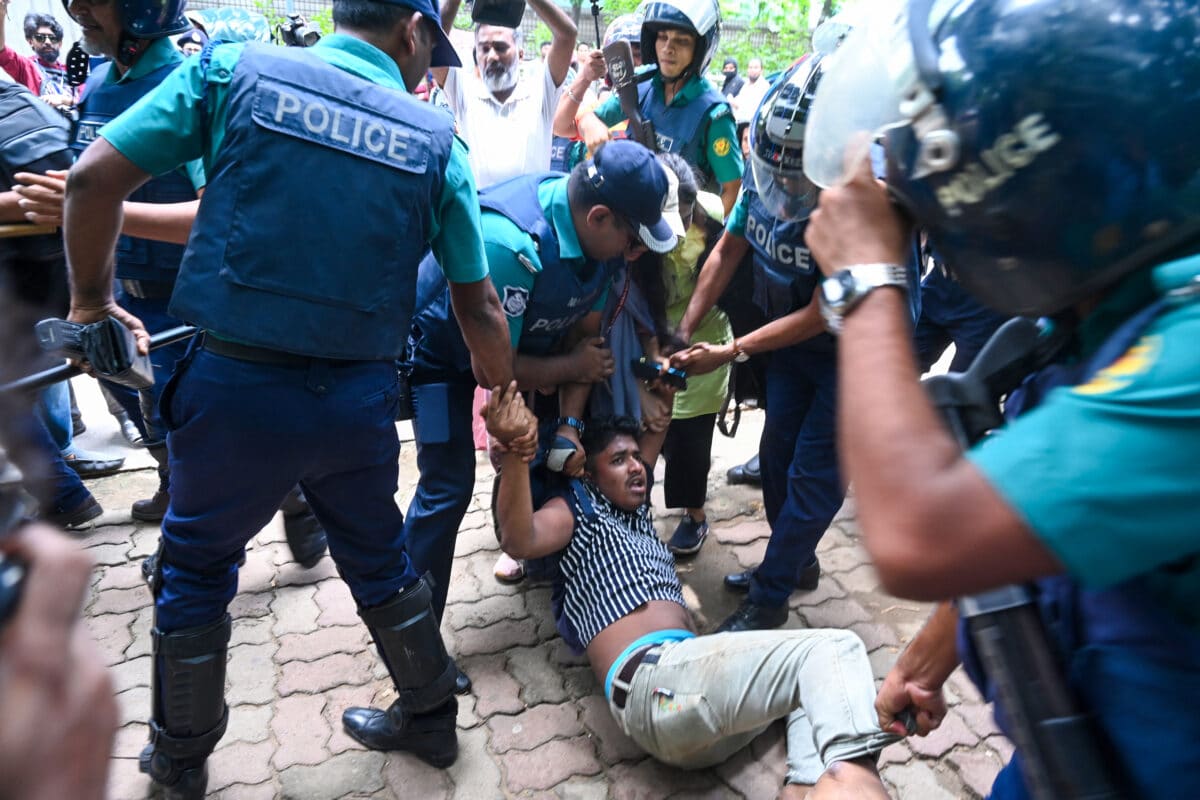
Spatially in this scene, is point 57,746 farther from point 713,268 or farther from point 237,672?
point 713,268

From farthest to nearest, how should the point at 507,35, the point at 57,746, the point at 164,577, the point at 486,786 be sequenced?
the point at 507,35 < the point at 486,786 < the point at 164,577 < the point at 57,746

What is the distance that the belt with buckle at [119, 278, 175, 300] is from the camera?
2.81 meters

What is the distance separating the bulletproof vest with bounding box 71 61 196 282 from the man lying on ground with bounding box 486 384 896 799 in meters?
1.46

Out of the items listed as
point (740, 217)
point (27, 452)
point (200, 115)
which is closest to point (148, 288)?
point (200, 115)

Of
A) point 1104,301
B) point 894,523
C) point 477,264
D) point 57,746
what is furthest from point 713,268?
point 57,746

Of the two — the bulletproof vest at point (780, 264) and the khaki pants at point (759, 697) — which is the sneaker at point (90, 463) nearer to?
the khaki pants at point (759, 697)

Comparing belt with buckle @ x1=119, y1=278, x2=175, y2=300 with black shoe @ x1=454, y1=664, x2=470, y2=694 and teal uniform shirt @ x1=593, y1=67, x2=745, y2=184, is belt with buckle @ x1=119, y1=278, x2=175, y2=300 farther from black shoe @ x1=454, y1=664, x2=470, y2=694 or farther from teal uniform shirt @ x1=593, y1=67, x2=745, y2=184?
teal uniform shirt @ x1=593, y1=67, x2=745, y2=184

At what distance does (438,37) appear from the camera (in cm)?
A: 214

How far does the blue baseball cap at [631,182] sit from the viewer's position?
2.39m

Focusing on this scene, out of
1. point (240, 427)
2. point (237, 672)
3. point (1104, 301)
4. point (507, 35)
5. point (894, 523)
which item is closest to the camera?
point (894, 523)

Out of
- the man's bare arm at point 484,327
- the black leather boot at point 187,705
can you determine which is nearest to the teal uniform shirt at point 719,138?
the man's bare arm at point 484,327

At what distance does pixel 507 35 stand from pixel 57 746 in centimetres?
421

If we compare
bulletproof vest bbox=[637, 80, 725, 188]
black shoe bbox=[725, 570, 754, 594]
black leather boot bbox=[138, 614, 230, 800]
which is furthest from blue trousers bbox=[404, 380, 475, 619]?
bulletproof vest bbox=[637, 80, 725, 188]

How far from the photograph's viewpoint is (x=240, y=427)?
182cm
